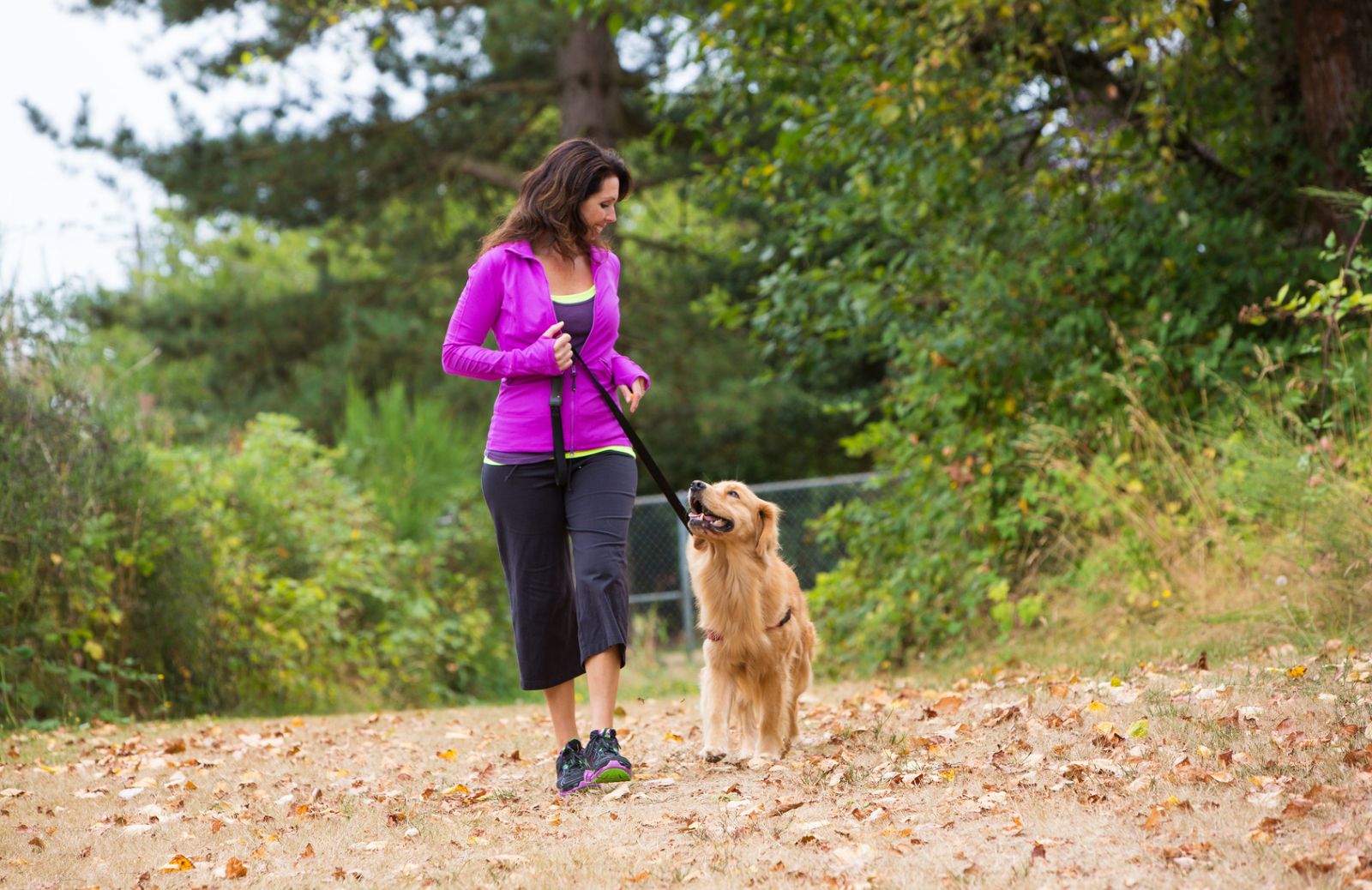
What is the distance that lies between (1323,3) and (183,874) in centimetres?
776

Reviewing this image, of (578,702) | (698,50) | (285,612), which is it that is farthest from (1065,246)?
(285,612)

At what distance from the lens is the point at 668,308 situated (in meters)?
17.7

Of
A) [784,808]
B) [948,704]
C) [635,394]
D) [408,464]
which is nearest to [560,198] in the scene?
[635,394]

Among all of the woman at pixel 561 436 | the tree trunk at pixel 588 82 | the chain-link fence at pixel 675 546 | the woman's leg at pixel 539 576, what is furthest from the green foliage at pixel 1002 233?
the tree trunk at pixel 588 82

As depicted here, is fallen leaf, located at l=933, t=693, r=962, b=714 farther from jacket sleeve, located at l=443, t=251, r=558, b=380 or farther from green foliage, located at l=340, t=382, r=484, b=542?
green foliage, located at l=340, t=382, r=484, b=542

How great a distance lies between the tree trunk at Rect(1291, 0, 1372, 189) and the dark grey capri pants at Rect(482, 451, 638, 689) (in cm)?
561

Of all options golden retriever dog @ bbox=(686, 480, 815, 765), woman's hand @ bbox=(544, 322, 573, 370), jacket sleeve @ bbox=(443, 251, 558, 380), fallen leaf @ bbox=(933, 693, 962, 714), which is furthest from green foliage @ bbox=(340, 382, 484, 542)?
woman's hand @ bbox=(544, 322, 573, 370)

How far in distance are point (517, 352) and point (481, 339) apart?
0.70 ft

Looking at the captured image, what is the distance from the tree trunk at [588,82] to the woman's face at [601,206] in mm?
11782

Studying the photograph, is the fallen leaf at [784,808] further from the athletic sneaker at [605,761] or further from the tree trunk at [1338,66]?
the tree trunk at [1338,66]

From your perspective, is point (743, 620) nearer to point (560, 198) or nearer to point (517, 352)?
point (517, 352)

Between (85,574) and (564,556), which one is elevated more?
(564,556)

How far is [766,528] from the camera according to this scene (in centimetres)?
495

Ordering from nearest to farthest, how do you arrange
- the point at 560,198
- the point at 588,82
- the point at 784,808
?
the point at 784,808 → the point at 560,198 → the point at 588,82
